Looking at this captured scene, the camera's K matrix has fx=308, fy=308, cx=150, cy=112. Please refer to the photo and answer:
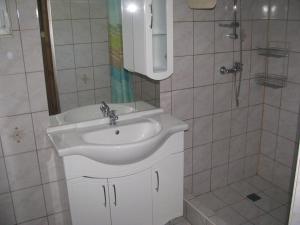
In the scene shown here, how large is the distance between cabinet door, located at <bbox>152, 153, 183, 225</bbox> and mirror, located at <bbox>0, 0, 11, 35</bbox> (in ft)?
3.49

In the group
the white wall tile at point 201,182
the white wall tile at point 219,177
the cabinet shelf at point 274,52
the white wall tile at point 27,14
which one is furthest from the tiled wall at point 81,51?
the cabinet shelf at point 274,52

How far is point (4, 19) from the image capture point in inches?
59.6

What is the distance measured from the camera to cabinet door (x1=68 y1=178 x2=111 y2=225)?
5.13ft

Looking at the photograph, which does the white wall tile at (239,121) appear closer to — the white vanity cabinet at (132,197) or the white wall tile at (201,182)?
the white wall tile at (201,182)

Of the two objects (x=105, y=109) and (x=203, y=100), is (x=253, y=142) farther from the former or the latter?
(x=105, y=109)

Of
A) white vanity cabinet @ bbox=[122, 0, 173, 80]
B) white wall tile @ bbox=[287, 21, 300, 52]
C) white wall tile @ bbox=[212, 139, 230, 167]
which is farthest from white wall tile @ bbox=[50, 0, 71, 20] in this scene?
white wall tile @ bbox=[287, 21, 300, 52]

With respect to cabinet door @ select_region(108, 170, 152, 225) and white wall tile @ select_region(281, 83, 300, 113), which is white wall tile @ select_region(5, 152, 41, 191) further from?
white wall tile @ select_region(281, 83, 300, 113)

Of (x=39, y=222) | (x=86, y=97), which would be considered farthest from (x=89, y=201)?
(x=86, y=97)

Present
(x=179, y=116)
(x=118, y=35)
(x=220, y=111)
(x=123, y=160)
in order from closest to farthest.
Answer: (x=123, y=160) < (x=118, y=35) < (x=179, y=116) < (x=220, y=111)

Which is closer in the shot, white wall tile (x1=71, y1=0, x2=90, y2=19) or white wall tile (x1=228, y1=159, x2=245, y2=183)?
white wall tile (x1=71, y1=0, x2=90, y2=19)

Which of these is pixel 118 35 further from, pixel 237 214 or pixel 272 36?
pixel 237 214

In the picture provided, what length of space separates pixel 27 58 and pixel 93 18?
0.43 meters

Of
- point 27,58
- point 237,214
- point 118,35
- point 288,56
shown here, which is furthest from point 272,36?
point 27,58

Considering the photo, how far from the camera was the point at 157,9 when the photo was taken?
71.5 inches
